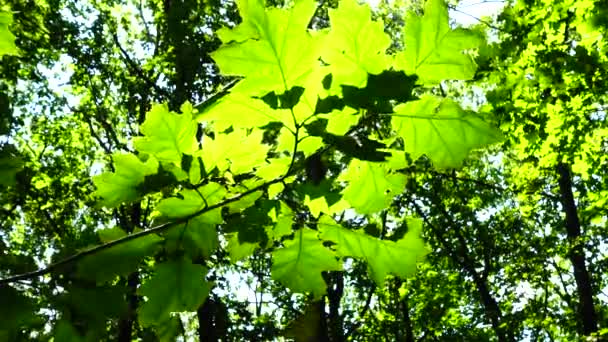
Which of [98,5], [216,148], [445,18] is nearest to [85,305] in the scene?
[216,148]

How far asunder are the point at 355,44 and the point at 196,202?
484 millimetres

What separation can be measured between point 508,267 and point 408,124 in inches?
539

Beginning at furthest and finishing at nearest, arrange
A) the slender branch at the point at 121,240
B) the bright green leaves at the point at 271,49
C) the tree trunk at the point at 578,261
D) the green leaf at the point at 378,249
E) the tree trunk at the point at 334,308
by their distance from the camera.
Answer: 1. the tree trunk at the point at 334,308
2. the tree trunk at the point at 578,261
3. the green leaf at the point at 378,249
4. the slender branch at the point at 121,240
5. the bright green leaves at the point at 271,49

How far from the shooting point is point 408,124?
1096 mm

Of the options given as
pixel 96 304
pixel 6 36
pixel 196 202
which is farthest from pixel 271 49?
pixel 6 36

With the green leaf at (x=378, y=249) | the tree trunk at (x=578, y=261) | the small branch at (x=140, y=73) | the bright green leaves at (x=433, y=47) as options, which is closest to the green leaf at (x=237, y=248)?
the green leaf at (x=378, y=249)

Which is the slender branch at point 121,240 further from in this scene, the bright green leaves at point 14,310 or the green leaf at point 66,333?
the green leaf at point 66,333

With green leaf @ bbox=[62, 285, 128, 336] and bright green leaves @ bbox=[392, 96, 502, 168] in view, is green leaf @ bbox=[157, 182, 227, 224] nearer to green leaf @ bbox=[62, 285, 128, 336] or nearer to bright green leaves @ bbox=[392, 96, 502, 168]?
green leaf @ bbox=[62, 285, 128, 336]

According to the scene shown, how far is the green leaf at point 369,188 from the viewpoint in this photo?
4.00 ft

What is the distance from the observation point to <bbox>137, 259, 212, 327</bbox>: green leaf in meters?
1.18

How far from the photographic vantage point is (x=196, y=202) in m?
1.17

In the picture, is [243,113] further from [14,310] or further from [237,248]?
[14,310]

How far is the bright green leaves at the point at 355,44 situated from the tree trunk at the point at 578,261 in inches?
452

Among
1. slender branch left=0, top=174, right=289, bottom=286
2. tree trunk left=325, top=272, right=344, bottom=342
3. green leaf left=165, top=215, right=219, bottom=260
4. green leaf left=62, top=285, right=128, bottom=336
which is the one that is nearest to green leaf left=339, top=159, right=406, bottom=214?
slender branch left=0, top=174, right=289, bottom=286
